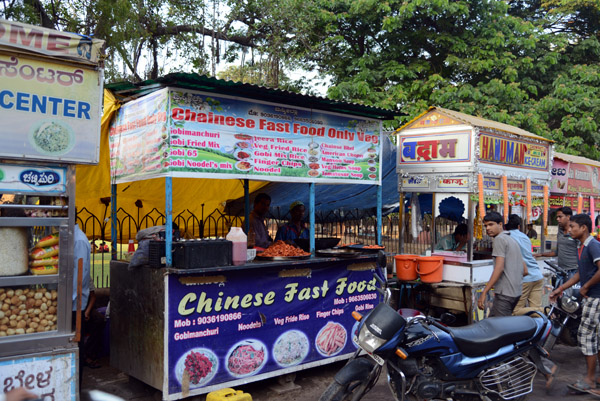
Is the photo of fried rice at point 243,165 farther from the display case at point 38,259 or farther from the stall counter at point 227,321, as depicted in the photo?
the display case at point 38,259

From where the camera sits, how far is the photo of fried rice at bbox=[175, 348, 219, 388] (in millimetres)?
4539

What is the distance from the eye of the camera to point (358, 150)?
625cm

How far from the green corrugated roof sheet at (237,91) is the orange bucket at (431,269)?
2235 mm

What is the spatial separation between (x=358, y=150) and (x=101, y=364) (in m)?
4.22

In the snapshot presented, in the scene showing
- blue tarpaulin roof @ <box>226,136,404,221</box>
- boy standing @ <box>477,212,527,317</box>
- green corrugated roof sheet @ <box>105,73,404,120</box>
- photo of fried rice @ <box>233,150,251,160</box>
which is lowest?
boy standing @ <box>477,212,527,317</box>

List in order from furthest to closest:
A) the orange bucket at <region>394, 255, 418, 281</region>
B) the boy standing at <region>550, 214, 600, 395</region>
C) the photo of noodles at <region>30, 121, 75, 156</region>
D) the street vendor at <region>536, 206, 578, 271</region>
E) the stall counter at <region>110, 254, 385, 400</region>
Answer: the street vendor at <region>536, 206, 578, 271</region>, the orange bucket at <region>394, 255, 418, 281</region>, the boy standing at <region>550, 214, 600, 395</region>, the stall counter at <region>110, 254, 385, 400</region>, the photo of noodles at <region>30, 121, 75, 156</region>

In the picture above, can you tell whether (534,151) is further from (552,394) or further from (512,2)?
(512,2)

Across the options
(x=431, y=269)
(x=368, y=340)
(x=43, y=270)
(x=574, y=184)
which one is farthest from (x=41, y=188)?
(x=574, y=184)

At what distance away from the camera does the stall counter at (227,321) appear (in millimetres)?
4531

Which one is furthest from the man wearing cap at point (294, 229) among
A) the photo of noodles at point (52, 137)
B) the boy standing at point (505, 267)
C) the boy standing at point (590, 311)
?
the photo of noodles at point (52, 137)

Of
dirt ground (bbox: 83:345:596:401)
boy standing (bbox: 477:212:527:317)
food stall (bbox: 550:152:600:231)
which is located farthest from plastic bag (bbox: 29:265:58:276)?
food stall (bbox: 550:152:600:231)

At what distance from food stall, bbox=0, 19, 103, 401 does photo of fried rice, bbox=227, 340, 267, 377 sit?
1.54m

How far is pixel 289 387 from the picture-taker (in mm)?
5301

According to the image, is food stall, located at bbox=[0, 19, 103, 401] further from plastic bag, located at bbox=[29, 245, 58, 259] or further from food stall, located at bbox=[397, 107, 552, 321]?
food stall, located at bbox=[397, 107, 552, 321]
